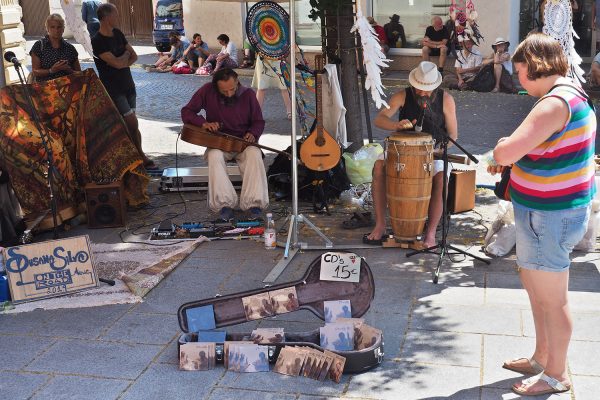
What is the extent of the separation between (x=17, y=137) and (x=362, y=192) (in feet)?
9.90

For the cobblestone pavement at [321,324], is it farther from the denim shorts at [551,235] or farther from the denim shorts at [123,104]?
the denim shorts at [123,104]

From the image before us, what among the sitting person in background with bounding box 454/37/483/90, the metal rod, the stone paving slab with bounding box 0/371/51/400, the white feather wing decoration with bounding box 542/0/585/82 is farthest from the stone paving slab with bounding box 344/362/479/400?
the sitting person in background with bounding box 454/37/483/90

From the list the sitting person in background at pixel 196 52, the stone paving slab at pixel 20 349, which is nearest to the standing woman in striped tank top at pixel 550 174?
the stone paving slab at pixel 20 349

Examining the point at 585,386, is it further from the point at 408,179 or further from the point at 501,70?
the point at 501,70

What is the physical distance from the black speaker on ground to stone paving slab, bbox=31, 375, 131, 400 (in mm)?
2831

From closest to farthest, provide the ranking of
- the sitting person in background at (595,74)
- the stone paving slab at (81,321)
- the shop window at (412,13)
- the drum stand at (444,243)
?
1. the stone paving slab at (81,321)
2. the drum stand at (444,243)
3. the sitting person in background at (595,74)
4. the shop window at (412,13)

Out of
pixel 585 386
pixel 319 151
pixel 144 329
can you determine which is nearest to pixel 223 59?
pixel 319 151

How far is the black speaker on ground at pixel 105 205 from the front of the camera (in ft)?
23.0

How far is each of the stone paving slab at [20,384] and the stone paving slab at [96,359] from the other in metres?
0.08

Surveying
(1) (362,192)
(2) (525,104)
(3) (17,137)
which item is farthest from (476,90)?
(3) (17,137)

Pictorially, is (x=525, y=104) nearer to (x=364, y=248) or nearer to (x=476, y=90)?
(x=476, y=90)

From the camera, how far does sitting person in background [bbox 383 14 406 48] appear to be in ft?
53.5

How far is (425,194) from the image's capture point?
6090 mm

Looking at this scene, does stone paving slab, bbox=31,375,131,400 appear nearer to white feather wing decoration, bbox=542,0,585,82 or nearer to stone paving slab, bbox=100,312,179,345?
stone paving slab, bbox=100,312,179,345
